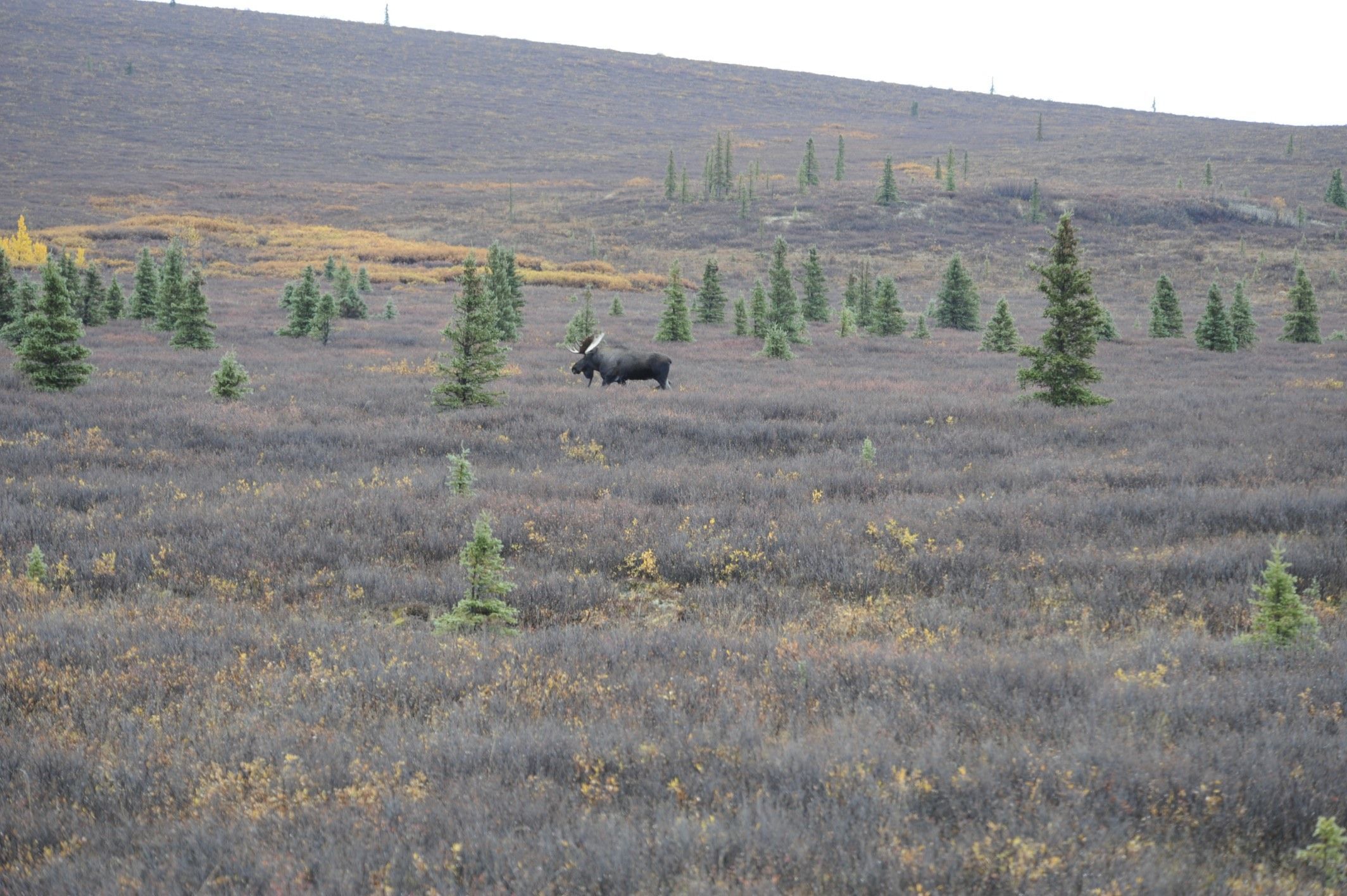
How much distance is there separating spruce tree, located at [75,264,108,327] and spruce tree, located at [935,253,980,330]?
38.4 metres

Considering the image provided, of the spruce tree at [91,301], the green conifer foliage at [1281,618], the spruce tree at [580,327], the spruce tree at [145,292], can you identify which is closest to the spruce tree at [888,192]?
the spruce tree at [580,327]

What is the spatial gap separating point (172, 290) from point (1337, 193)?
345ft

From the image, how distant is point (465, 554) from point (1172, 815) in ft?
17.7

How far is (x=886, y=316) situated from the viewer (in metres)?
41.3

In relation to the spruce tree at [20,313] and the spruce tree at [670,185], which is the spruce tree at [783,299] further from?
the spruce tree at [670,185]

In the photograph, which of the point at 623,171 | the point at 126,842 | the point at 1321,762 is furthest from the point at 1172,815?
the point at 623,171

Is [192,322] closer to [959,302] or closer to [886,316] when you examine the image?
[886,316]

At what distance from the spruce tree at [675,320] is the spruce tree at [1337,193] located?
88.6 metres

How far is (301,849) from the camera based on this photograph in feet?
12.9

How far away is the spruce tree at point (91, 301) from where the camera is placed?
3412 cm

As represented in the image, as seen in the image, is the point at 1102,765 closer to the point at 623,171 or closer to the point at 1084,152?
the point at 623,171

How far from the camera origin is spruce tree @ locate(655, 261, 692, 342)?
34500 mm

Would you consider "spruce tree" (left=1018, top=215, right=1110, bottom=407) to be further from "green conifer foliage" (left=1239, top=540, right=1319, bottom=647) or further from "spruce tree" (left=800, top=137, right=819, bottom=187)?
"spruce tree" (left=800, top=137, right=819, bottom=187)

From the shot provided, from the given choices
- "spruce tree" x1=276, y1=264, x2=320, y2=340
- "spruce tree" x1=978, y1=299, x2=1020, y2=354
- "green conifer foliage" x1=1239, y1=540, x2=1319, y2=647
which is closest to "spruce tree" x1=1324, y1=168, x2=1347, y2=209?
"spruce tree" x1=978, y1=299, x2=1020, y2=354
